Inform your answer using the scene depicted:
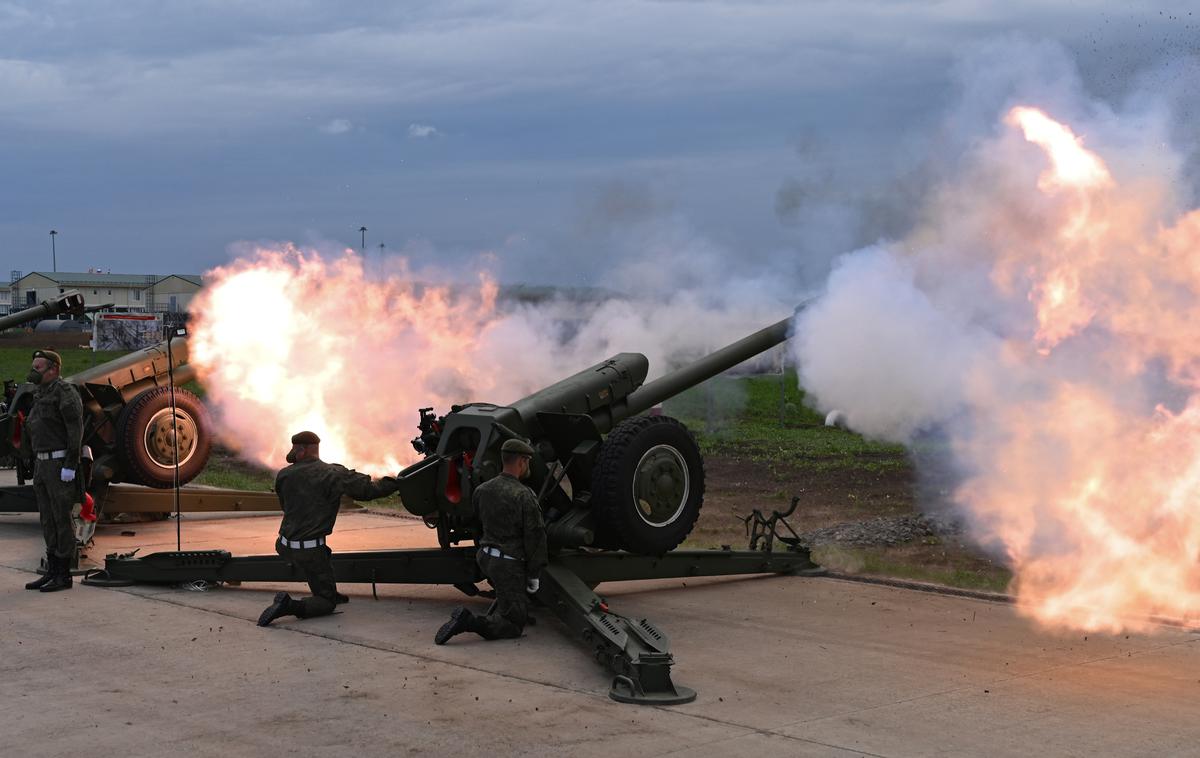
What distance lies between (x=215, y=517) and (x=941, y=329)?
8.61 m

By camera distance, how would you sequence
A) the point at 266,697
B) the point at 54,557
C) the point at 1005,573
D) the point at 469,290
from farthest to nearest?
the point at 469,290 < the point at 1005,573 < the point at 54,557 < the point at 266,697

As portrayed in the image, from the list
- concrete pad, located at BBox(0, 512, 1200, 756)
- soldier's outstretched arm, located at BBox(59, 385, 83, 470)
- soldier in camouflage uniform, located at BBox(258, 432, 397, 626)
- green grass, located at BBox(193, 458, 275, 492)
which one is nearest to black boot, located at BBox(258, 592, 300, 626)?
concrete pad, located at BBox(0, 512, 1200, 756)

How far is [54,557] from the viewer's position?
36.1 ft

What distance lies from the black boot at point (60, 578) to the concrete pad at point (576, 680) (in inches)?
4.7

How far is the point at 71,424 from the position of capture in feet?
37.0

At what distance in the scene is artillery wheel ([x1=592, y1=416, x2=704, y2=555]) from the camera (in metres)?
9.95

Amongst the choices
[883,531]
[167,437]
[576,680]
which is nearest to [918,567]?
[883,531]

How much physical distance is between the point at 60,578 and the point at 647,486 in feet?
14.9

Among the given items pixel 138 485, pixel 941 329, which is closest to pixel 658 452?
pixel 941 329

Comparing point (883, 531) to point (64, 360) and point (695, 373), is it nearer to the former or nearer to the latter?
point (695, 373)

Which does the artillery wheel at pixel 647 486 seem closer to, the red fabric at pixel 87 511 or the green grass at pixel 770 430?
the red fabric at pixel 87 511

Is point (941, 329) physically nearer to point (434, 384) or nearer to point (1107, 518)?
point (1107, 518)

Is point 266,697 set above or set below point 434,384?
below

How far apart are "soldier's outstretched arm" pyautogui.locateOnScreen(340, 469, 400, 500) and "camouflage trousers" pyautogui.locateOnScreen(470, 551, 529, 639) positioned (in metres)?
0.94
